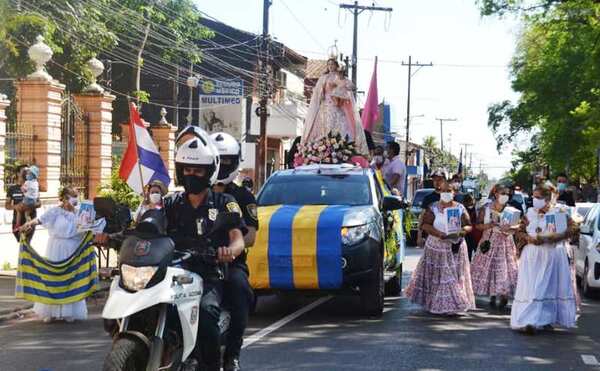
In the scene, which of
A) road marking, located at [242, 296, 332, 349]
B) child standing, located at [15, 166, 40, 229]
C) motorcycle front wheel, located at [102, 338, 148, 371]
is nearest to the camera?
motorcycle front wheel, located at [102, 338, 148, 371]

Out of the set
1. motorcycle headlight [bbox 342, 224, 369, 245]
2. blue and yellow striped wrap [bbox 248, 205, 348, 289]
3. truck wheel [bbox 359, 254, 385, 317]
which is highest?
motorcycle headlight [bbox 342, 224, 369, 245]

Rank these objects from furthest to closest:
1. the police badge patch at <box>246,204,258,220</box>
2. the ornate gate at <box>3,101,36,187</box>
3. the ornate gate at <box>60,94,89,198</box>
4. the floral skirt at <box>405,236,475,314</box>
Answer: the ornate gate at <box>60,94,89,198</box>
the ornate gate at <box>3,101,36,187</box>
the floral skirt at <box>405,236,475,314</box>
the police badge patch at <box>246,204,258,220</box>

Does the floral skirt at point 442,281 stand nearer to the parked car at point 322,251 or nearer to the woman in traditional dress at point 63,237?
the parked car at point 322,251

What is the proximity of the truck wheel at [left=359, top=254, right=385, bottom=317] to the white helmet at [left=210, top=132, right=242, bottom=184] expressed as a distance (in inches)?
185

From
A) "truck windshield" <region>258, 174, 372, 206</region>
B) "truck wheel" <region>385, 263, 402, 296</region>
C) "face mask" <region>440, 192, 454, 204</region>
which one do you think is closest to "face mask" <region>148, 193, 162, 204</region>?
"truck windshield" <region>258, 174, 372, 206</region>

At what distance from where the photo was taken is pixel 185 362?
18.9 feet

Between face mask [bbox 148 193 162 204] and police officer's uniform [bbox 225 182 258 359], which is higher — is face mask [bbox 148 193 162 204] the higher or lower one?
the higher one

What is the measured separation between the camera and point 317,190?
12.6 m

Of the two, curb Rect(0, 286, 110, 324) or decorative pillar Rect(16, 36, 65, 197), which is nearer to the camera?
curb Rect(0, 286, 110, 324)

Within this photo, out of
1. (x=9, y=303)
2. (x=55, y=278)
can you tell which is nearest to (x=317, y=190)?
(x=55, y=278)

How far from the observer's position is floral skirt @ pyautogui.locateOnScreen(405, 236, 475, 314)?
39.3 ft

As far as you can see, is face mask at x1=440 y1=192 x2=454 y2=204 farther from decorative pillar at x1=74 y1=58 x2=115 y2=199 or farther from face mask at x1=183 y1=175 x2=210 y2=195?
decorative pillar at x1=74 y1=58 x2=115 y2=199

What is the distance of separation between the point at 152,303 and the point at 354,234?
20.1ft

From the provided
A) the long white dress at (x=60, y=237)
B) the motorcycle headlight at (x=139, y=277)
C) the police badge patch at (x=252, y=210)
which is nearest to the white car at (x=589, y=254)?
the long white dress at (x=60, y=237)
